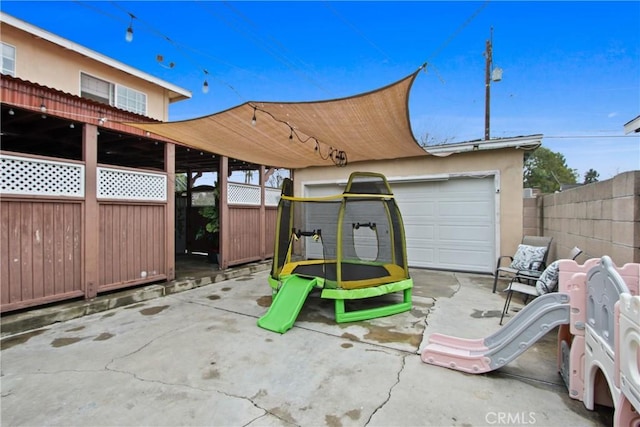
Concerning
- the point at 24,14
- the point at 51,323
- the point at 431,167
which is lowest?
the point at 51,323

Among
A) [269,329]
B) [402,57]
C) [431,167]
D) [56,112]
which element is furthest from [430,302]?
[402,57]

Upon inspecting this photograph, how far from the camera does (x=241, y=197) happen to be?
6.74 meters

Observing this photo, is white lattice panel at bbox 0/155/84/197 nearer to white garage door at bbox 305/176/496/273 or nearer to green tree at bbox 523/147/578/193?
white garage door at bbox 305/176/496/273

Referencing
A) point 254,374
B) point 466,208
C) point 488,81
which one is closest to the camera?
point 254,374

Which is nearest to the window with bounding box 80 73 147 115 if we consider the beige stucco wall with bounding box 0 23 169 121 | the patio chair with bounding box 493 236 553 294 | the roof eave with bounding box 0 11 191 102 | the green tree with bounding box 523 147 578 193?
the beige stucco wall with bounding box 0 23 169 121

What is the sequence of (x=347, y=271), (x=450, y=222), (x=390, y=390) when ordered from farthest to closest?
(x=450, y=222)
(x=347, y=271)
(x=390, y=390)

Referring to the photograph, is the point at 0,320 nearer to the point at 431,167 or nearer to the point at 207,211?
the point at 207,211

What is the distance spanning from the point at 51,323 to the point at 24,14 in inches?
Result: 255

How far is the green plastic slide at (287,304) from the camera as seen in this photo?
3.38 meters

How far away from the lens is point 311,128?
3738mm

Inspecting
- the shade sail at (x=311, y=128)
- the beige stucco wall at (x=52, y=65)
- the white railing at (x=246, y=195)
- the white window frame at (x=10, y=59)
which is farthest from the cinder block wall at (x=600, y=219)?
the white window frame at (x=10, y=59)

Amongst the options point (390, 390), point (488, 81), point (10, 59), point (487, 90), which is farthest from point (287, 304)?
Result: point (488, 81)

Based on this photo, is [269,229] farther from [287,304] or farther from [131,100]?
[131,100]

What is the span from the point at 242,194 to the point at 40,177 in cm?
353
